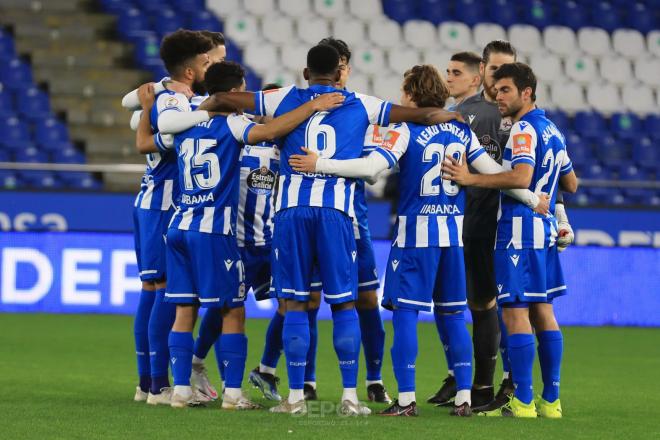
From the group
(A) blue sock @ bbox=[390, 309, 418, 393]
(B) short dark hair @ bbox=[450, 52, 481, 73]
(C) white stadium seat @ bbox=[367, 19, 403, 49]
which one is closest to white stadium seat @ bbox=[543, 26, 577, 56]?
(C) white stadium seat @ bbox=[367, 19, 403, 49]

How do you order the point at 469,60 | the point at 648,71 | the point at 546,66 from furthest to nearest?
the point at 648,71 < the point at 546,66 < the point at 469,60

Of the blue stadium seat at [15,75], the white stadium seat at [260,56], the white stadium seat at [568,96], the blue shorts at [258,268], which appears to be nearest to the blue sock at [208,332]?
the blue shorts at [258,268]

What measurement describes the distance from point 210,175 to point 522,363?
6.33 feet

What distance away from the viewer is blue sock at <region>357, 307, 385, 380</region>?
7148mm

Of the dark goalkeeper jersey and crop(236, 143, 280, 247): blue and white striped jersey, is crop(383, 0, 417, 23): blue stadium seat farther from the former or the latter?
crop(236, 143, 280, 247): blue and white striped jersey

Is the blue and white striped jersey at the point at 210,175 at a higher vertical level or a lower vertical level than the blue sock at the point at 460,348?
higher

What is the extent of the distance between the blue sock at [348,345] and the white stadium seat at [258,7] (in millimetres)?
12841

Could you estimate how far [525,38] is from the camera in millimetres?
19266

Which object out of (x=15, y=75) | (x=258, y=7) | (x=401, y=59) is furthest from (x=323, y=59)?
(x=258, y=7)

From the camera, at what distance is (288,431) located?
5.54m

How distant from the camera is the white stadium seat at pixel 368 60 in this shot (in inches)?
717

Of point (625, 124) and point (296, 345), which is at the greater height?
point (625, 124)

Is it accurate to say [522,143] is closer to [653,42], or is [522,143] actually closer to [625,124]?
[625,124]

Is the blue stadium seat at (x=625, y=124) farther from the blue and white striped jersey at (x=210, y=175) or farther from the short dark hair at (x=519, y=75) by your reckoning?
the blue and white striped jersey at (x=210, y=175)
